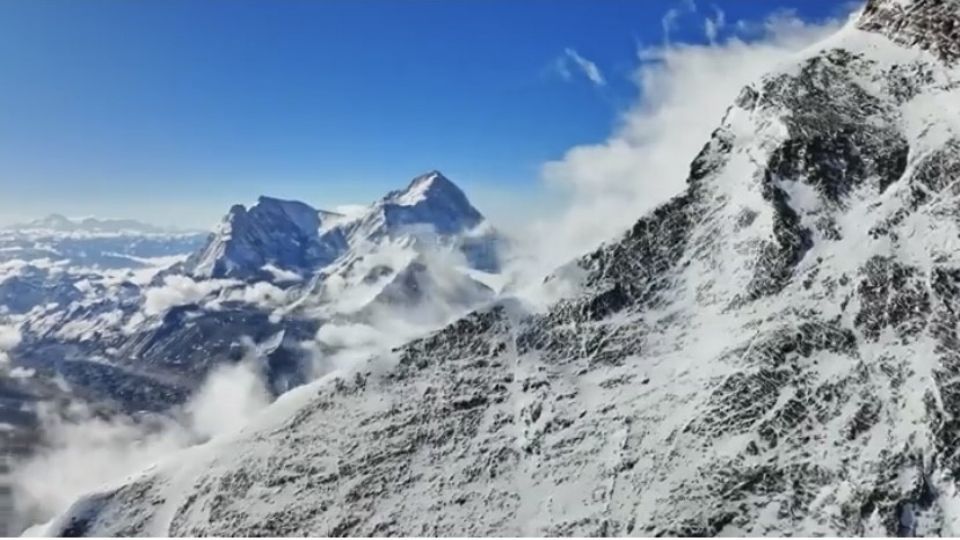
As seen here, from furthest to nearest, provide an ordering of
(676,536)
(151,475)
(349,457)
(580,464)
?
(151,475), (349,457), (580,464), (676,536)

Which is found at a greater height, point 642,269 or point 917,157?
point 917,157

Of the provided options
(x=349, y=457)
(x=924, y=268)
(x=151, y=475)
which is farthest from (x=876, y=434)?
(x=151, y=475)

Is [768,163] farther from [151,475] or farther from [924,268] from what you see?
[151,475]

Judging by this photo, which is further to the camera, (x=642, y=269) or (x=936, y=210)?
(x=642, y=269)

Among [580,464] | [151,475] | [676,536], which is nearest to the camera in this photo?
[676,536]

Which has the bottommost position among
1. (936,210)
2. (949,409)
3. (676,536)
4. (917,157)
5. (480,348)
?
(676,536)

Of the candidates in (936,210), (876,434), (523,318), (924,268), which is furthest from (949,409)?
(523,318)

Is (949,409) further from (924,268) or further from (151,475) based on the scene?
(151,475)
